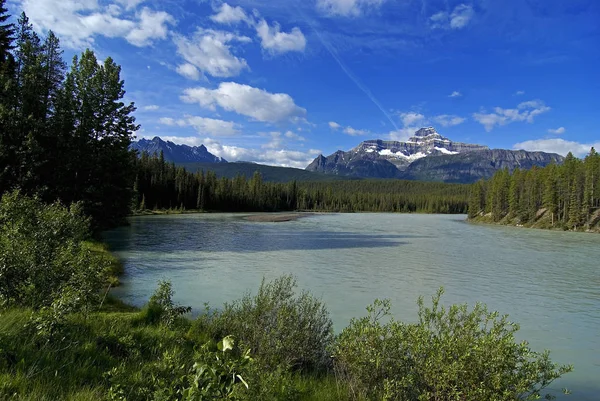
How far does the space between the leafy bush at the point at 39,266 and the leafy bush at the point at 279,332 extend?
11.6 feet

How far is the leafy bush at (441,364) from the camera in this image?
620 centimetres

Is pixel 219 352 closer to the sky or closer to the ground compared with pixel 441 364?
closer to the ground

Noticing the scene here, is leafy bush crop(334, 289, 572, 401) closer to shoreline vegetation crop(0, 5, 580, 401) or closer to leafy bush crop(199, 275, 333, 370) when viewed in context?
shoreline vegetation crop(0, 5, 580, 401)

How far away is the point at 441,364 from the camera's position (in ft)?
21.2

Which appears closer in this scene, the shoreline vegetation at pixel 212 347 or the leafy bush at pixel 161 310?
the shoreline vegetation at pixel 212 347

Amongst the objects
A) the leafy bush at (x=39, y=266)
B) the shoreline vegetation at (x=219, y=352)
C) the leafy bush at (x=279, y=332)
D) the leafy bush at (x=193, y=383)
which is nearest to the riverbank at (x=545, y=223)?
the leafy bush at (x=279, y=332)

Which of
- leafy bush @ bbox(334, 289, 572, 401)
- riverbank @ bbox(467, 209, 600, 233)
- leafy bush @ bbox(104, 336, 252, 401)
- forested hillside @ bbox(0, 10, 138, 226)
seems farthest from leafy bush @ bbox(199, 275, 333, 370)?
riverbank @ bbox(467, 209, 600, 233)

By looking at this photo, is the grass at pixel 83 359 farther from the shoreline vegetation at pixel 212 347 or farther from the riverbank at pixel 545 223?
the riverbank at pixel 545 223

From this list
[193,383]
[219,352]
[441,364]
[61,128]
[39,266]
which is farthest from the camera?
[61,128]

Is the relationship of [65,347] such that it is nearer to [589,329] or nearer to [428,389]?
[428,389]

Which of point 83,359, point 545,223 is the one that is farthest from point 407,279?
point 545,223

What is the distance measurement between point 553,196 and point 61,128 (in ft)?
353

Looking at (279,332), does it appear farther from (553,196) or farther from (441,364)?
(553,196)

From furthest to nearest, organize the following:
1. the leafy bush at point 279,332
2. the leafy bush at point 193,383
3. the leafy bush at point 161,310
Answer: the leafy bush at point 161,310 → the leafy bush at point 279,332 → the leafy bush at point 193,383
